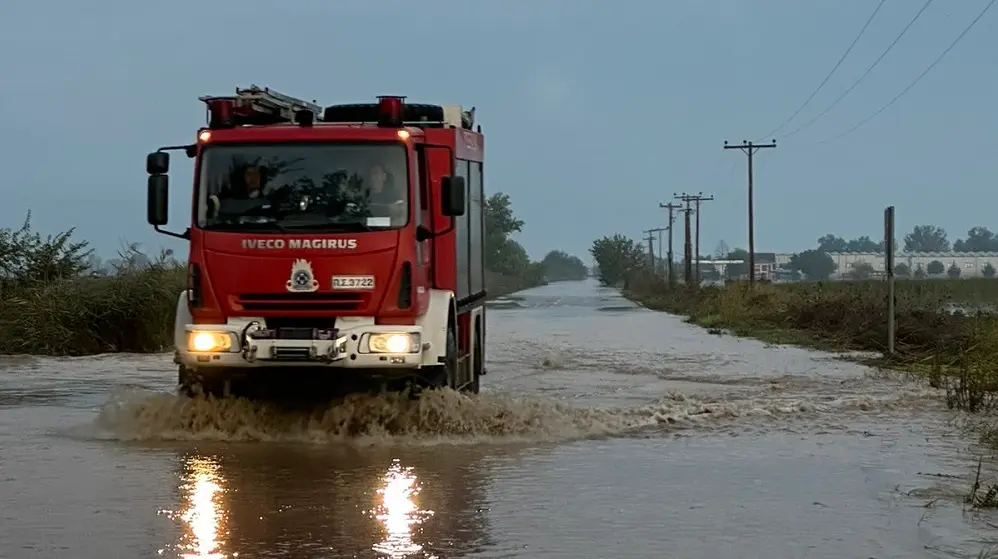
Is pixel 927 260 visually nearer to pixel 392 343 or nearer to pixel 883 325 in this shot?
pixel 883 325

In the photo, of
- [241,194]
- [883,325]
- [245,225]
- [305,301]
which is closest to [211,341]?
[305,301]

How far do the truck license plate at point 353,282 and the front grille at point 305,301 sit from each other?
7cm

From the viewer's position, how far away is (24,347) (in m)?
26.5

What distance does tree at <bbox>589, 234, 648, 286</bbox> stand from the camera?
141 m

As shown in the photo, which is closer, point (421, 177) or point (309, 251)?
point (309, 251)

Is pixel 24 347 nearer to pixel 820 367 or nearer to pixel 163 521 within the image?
pixel 820 367

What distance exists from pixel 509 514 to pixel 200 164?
515 cm

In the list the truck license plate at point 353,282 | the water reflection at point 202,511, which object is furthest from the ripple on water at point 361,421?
the water reflection at point 202,511

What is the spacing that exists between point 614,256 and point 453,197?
135m

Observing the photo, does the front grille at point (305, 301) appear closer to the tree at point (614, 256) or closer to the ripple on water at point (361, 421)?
the ripple on water at point (361, 421)

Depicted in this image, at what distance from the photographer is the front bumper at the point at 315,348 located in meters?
11.5

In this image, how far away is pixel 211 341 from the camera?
11.7 m

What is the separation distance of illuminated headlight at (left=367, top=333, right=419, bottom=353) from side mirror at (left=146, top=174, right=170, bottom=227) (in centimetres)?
233

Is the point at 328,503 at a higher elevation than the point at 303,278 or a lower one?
lower
